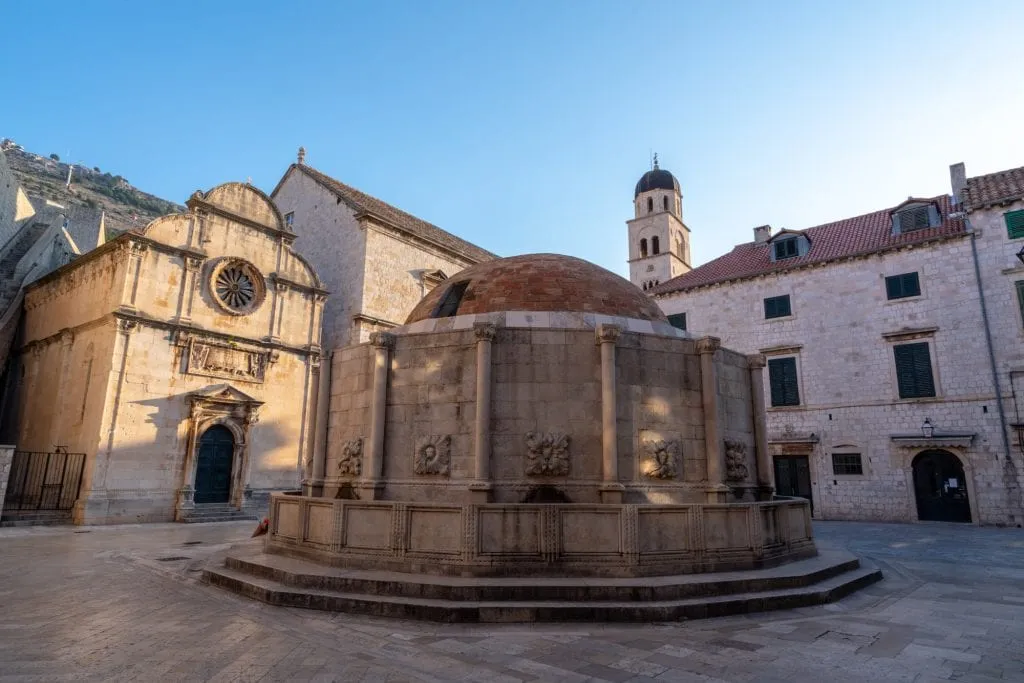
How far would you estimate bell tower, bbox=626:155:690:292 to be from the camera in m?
55.2

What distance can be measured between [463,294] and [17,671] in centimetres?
909

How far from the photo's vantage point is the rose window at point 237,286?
23812 millimetres

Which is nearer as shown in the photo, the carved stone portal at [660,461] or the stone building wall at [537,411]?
the stone building wall at [537,411]

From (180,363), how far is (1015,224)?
3221 cm

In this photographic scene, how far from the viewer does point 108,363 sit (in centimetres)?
2036

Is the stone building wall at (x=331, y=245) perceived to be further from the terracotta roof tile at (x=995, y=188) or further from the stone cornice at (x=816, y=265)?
the terracotta roof tile at (x=995, y=188)

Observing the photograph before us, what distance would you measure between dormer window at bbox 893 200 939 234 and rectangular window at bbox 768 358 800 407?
7.40 meters

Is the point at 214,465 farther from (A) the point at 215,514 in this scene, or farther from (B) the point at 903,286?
(B) the point at 903,286

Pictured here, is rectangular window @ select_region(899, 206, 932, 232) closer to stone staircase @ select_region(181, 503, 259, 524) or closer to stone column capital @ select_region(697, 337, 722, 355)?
stone column capital @ select_region(697, 337, 722, 355)

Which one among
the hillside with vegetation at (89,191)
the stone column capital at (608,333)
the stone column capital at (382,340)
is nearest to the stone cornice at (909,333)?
the stone column capital at (608,333)

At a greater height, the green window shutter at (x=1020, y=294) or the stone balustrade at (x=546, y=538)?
the green window shutter at (x=1020, y=294)

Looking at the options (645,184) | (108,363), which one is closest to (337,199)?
(108,363)

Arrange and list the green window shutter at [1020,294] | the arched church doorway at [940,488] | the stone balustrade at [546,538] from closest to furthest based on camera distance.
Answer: the stone balustrade at [546,538]
the green window shutter at [1020,294]
the arched church doorway at [940,488]

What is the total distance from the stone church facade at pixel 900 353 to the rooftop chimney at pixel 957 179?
0.14 feet
